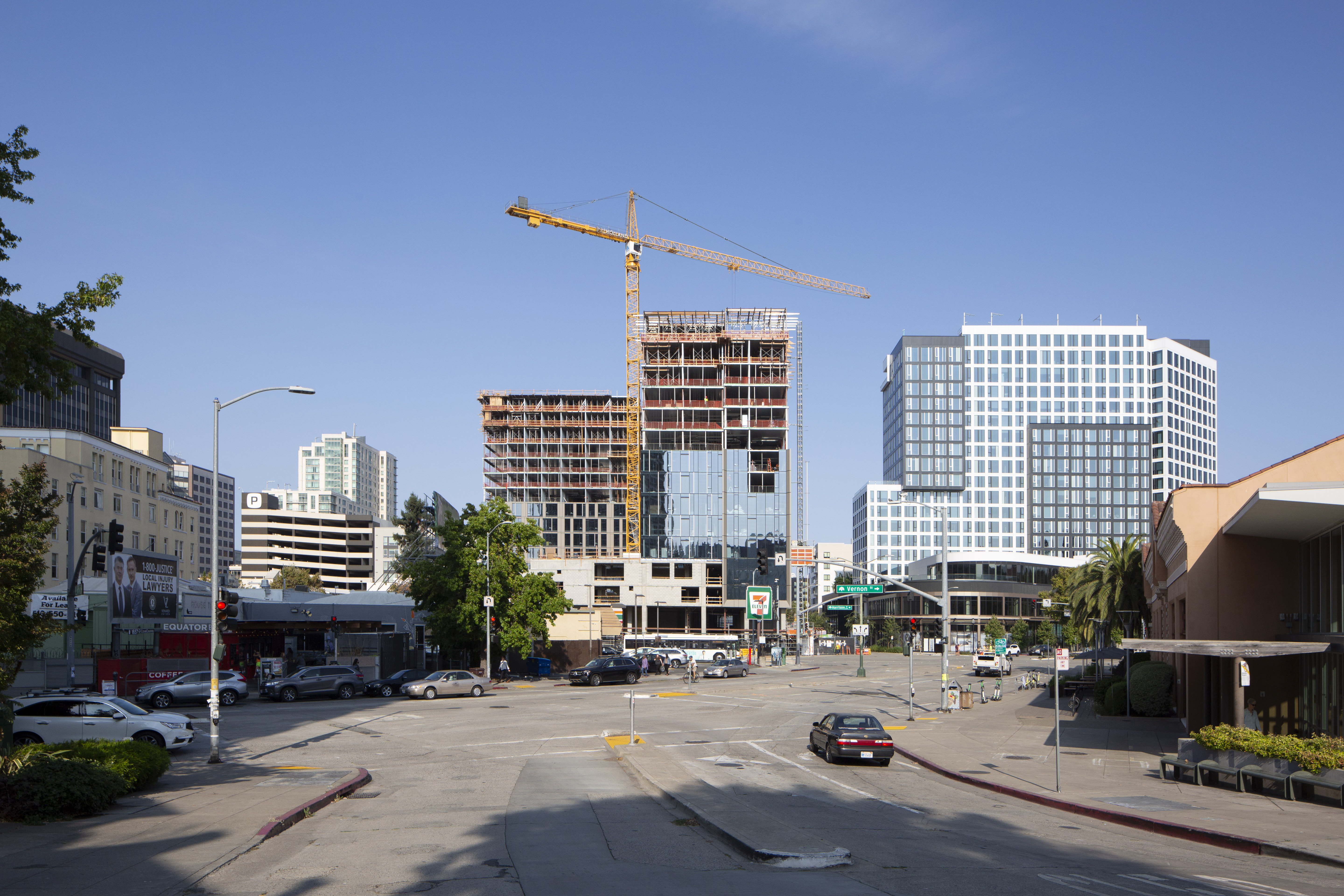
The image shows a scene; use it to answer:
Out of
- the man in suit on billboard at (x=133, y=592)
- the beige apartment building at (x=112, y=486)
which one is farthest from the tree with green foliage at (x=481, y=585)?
the beige apartment building at (x=112, y=486)

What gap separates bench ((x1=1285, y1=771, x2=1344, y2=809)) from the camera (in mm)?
21047

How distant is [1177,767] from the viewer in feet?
84.7

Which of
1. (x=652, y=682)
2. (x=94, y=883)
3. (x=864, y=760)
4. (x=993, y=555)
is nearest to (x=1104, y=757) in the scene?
(x=864, y=760)

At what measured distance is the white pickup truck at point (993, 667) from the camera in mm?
78188

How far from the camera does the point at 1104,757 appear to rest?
30.6 m

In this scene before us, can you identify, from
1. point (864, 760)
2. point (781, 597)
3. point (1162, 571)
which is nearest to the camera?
point (864, 760)

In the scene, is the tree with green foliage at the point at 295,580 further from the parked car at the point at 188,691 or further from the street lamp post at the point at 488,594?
the parked car at the point at 188,691

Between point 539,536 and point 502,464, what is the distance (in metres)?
129

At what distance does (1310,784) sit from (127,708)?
29814 mm

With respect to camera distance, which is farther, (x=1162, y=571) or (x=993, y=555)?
(x=993, y=555)

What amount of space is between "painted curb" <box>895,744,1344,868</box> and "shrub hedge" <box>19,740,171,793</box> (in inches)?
750

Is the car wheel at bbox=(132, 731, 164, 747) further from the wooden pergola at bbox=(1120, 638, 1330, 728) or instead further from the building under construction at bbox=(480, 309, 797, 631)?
the building under construction at bbox=(480, 309, 797, 631)

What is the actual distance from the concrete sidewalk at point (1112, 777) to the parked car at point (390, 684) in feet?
81.9

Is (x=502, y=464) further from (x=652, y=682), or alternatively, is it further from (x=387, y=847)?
(x=387, y=847)
